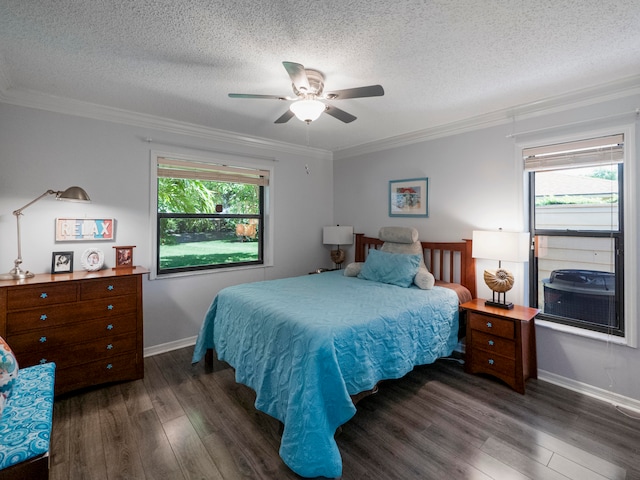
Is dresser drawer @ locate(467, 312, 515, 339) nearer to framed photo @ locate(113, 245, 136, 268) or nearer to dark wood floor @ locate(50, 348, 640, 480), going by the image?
dark wood floor @ locate(50, 348, 640, 480)

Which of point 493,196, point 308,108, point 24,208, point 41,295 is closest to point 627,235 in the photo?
point 493,196

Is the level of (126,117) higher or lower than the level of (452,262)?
higher

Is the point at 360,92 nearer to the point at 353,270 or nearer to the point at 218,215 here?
the point at 353,270

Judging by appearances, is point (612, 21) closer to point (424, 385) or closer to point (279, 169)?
point (424, 385)

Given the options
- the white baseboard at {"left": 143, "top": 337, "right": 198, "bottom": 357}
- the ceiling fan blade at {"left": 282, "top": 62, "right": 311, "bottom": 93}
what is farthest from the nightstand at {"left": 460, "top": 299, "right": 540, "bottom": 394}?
the white baseboard at {"left": 143, "top": 337, "right": 198, "bottom": 357}

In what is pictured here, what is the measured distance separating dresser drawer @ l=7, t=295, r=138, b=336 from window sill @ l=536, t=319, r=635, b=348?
3698 mm

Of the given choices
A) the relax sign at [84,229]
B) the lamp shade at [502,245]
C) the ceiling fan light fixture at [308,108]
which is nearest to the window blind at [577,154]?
the lamp shade at [502,245]

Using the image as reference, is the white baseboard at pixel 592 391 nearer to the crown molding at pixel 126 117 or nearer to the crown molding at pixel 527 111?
the crown molding at pixel 527 111

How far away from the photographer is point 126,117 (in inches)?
122

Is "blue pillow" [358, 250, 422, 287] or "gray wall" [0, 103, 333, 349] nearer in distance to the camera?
"gray wall" [0, 103, 333, 349]

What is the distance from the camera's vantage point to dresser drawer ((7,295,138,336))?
2275 mm

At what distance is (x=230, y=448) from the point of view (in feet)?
6.37

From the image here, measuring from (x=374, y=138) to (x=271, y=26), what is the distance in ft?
8.40

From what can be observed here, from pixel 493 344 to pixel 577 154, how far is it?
177 cm
